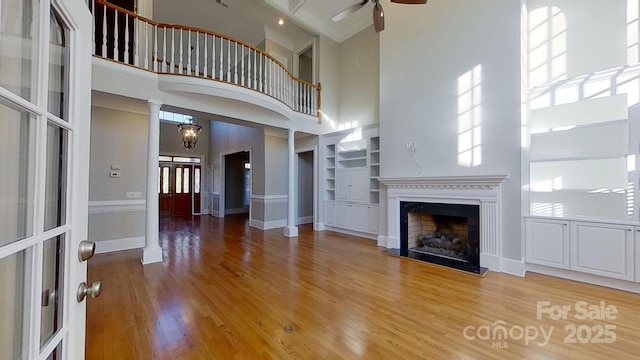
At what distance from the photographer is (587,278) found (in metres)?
3.21

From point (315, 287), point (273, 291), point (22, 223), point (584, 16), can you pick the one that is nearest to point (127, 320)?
point (273, 291)

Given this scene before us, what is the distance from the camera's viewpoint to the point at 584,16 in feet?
11.4

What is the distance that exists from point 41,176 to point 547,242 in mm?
4770

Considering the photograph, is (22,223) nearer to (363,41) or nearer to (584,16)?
(584,16)

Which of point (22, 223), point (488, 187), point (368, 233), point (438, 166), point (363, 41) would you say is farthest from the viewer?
point (363, 41)

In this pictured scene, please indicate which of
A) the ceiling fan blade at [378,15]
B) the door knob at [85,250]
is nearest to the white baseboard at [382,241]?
the ceiling fan blade at [378,15]

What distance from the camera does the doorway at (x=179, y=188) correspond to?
8.96 meters

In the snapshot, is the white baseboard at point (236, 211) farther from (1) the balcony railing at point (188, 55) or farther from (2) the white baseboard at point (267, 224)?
(1) the balcony railing at point (188, 55)

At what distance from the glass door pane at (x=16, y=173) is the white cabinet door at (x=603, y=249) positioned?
15.6ft

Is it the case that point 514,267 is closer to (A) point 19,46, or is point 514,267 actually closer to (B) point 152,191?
(A) point 19,46

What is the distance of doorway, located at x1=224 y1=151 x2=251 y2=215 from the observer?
9.71 meters

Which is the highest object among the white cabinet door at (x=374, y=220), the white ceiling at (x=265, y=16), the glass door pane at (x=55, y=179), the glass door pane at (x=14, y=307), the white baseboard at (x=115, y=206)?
the white ceiling at (x=265, y=16)

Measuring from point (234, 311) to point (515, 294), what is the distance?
306 centimetres

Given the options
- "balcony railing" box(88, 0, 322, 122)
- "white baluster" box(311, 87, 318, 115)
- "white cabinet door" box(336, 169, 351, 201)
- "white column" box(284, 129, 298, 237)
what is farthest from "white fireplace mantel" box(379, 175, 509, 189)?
"balcony railing" box(88, 0, 322, 122)
